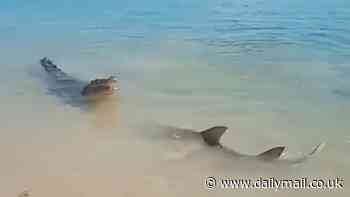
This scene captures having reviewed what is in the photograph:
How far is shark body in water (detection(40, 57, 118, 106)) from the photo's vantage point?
22.3 feet

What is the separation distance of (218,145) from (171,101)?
155 centimetres

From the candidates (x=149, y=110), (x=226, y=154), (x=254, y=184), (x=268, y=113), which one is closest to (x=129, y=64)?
(x=149, y=110)

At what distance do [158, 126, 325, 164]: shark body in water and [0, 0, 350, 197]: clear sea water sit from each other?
0.39ft

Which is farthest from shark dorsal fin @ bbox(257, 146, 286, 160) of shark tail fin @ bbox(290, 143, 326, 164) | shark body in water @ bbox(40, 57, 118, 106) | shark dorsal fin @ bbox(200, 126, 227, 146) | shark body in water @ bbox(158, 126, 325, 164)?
shark body in water @ bbox(40, 57, 118, 106)

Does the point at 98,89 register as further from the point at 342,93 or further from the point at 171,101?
the point at 342,93

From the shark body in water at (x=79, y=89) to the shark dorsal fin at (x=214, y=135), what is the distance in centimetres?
210

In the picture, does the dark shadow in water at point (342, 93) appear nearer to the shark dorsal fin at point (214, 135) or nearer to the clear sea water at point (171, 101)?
the clear sea water at point (171, 101)

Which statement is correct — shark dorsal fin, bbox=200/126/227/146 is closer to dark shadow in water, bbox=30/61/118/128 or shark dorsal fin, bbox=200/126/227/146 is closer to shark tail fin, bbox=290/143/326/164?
shark tail fin, bbox=290/143/326/164

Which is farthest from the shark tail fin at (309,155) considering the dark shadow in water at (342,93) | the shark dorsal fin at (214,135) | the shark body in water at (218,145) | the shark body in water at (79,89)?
the shark body in water at (79,89)

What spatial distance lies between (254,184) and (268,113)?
1.68m

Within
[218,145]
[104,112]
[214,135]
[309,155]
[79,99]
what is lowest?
[309,155]

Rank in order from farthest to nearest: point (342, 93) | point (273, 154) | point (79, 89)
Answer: point (79, 89), point (342, 93), point (273, 154)

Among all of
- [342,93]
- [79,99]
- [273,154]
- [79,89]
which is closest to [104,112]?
[79,99]

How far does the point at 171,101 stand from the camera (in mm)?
6543
